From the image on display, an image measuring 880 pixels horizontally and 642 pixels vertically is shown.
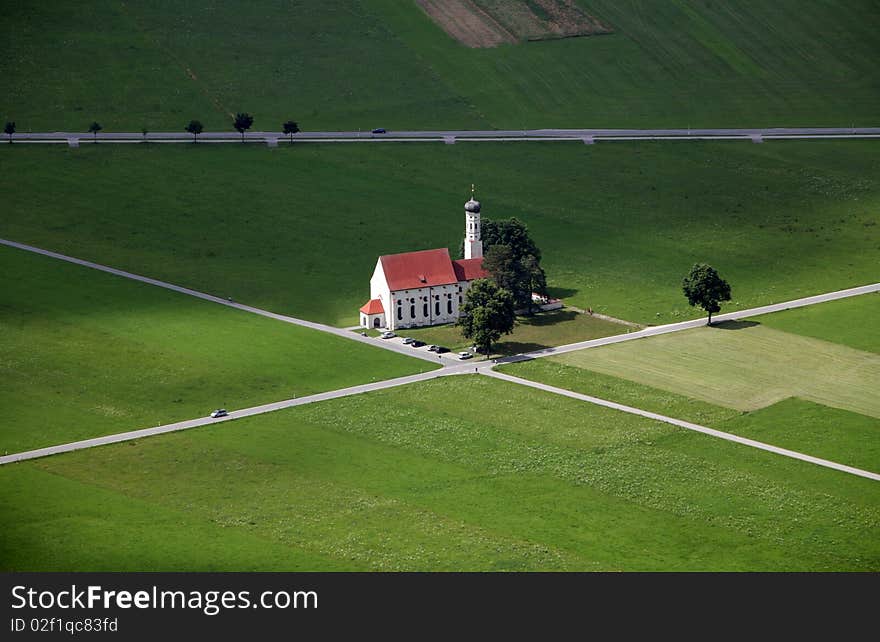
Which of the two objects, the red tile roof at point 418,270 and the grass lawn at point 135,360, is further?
the red tile roof at point 418,270

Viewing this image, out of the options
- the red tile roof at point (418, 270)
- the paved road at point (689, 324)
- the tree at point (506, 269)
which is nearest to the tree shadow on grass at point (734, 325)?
the paved road at point (689, 324)

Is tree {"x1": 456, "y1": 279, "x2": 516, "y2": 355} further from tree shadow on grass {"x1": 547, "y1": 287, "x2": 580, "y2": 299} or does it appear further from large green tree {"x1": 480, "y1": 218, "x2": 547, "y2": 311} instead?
tree shadow on grass {"x1": 547, "y1": 287, "x2": 580, "y2": 299}

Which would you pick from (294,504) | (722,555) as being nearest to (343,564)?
(294,504)

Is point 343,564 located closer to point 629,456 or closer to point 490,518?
point 490,518

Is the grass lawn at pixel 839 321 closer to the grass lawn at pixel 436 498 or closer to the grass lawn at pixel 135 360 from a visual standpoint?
the grass lawn at pixel 436 498

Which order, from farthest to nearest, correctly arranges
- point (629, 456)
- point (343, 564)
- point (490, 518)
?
point (629, 456)
point (490, 518)
point (343, 564)

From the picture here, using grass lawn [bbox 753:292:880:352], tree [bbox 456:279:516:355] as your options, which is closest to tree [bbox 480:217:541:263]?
tree [bbox 456:279:516:355]
